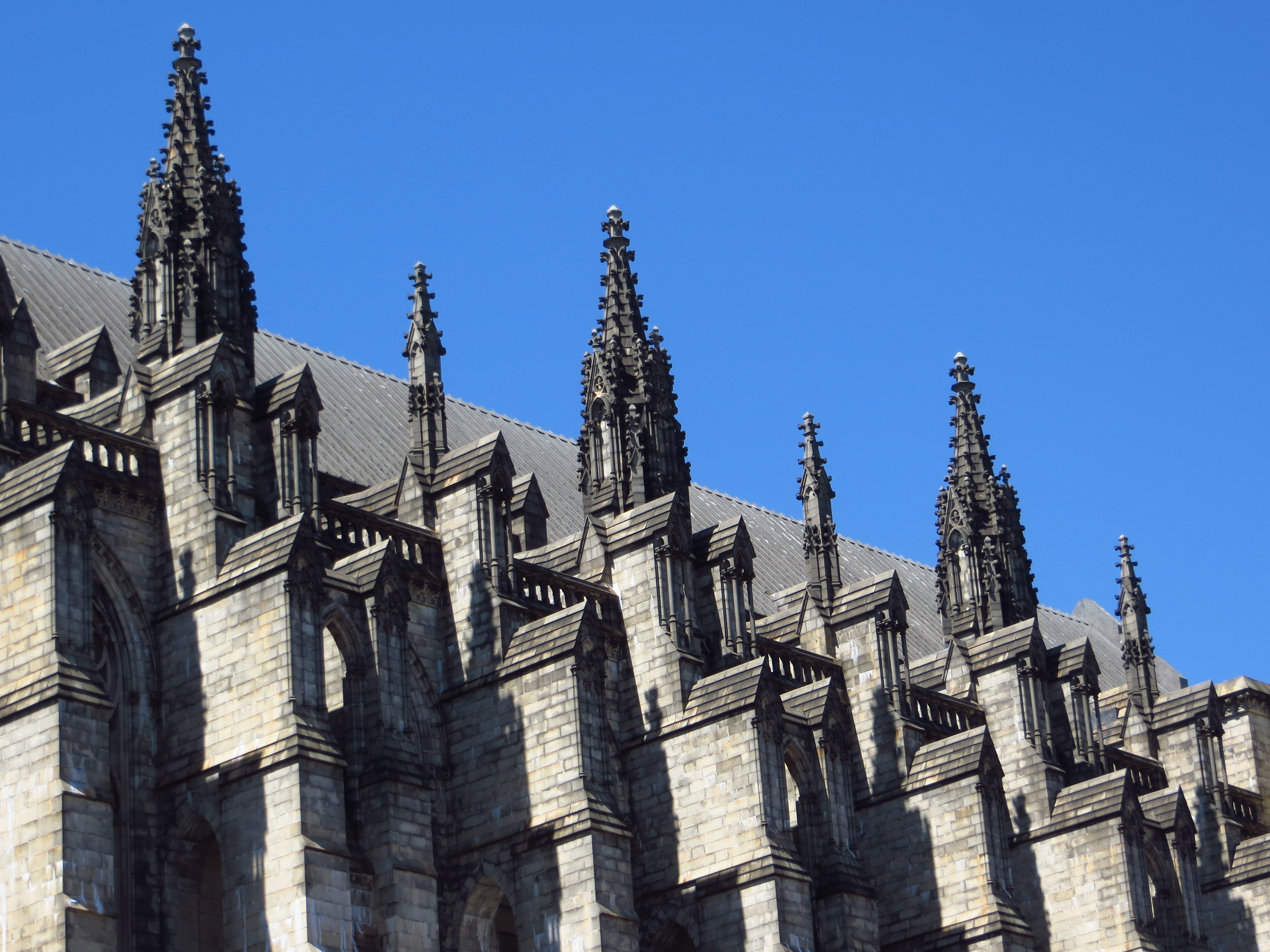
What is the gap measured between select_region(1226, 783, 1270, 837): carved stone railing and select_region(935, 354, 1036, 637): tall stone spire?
701 cm

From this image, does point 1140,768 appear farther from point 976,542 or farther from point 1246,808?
point 976,542

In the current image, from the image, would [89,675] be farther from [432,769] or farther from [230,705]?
[432,769]

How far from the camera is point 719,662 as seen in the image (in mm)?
46969

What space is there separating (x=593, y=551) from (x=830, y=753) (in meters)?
6.34

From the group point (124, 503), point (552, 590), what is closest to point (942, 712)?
point (552, 590)

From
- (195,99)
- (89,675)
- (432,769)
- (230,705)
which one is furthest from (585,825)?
(195,99)

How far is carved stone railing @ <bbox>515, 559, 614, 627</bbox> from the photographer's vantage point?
4518 centimetres

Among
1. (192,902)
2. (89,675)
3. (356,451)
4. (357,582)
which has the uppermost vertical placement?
(356,451)

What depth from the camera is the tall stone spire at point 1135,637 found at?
209ft

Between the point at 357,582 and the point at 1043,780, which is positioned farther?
the point at 1043,780

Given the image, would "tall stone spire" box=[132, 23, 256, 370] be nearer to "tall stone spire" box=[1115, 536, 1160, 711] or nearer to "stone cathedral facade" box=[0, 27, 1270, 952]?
"stone cathedral facade" box=[0, 27, 1270, 952]

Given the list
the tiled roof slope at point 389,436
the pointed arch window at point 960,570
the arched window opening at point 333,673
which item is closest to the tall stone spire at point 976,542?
the pointed arch window at point 960,570

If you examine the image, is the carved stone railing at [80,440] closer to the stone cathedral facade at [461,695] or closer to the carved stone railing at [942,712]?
the stone cathedral facade at [461,695]

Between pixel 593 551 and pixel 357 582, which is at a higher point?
pixel 593 551
